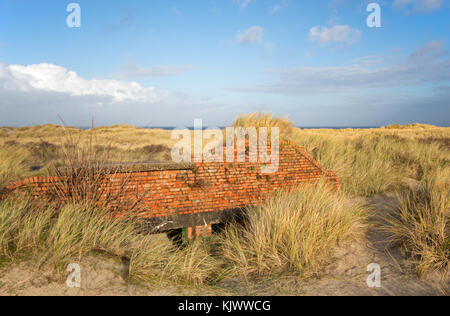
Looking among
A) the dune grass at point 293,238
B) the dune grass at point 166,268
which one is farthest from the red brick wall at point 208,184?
the dune grass at point 166,268

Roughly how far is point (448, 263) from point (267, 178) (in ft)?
12.5

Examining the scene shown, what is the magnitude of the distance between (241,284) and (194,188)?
2.50m

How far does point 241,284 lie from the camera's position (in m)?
4.37

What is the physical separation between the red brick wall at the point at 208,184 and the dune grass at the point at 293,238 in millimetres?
1067

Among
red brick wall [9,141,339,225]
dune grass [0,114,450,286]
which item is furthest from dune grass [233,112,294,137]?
dune grass [0,114,450,286]

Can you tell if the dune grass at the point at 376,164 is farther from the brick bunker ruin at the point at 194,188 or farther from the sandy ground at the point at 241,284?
the sandy ground at the point at 241,284

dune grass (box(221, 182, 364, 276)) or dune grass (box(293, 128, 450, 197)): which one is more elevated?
dune grass (box(293, 128, 450, 197))

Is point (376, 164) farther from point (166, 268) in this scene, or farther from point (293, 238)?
point (166, 268)

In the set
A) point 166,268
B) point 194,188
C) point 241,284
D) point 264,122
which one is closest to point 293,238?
point 241,284

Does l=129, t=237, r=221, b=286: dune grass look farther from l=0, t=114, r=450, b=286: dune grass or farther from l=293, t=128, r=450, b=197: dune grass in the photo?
l=293, t=128, r=450, b=197: dune grass

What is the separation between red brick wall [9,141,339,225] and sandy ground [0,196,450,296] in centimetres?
175

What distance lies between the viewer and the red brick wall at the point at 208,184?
19.0 feet

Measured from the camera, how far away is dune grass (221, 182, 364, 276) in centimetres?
458
